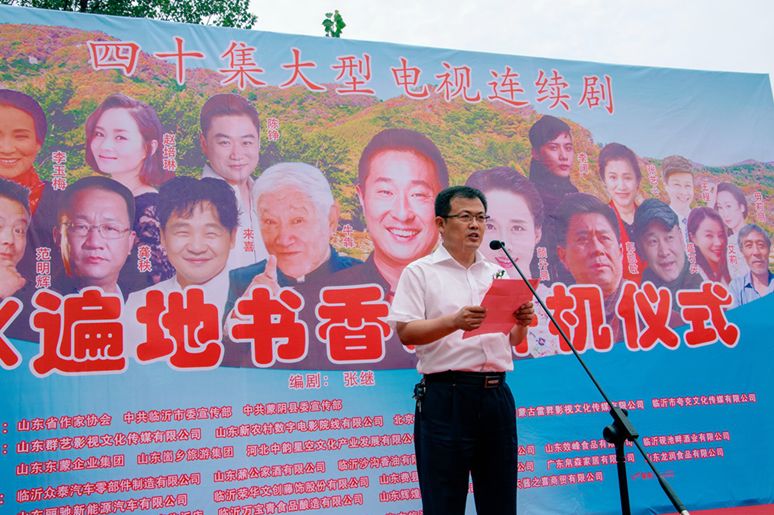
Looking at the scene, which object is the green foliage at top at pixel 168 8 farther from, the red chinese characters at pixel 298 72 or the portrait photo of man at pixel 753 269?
the portrait photo of man at pixel 753 269

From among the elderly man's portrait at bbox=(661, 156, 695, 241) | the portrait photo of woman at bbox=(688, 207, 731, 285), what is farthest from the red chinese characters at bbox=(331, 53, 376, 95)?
the portrait photo of woman at bbox=(688, 207, 731, 285)

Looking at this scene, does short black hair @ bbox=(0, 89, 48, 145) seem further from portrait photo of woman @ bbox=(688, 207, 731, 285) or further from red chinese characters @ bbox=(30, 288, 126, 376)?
portrait photo of woman @ bbox=(688, 207, 731, 285)

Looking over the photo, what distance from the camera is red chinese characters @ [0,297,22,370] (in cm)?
249

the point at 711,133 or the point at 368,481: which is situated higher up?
the point at 711,133

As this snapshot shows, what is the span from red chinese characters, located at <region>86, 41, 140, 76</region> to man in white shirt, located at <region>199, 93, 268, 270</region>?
40 centimetres

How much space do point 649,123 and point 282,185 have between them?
7.28ft

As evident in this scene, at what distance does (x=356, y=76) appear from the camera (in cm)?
312

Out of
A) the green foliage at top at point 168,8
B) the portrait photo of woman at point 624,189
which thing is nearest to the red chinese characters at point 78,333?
the portrait photo of woman at point 624,189

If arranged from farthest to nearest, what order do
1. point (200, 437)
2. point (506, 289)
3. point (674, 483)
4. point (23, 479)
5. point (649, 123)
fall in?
point (649, 123) → point (674, 483) → point (200, 437) → point (23, 479) → point (506, 289)

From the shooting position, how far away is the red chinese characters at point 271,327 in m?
2.74

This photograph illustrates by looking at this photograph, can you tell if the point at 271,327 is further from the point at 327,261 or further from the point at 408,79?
the point at 408,79

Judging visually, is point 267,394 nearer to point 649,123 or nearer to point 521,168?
point 521,168

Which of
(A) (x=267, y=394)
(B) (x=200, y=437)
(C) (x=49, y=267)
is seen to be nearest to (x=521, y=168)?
(A) (x=267, y=394)

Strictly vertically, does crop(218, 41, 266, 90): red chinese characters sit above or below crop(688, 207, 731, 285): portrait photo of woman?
above
